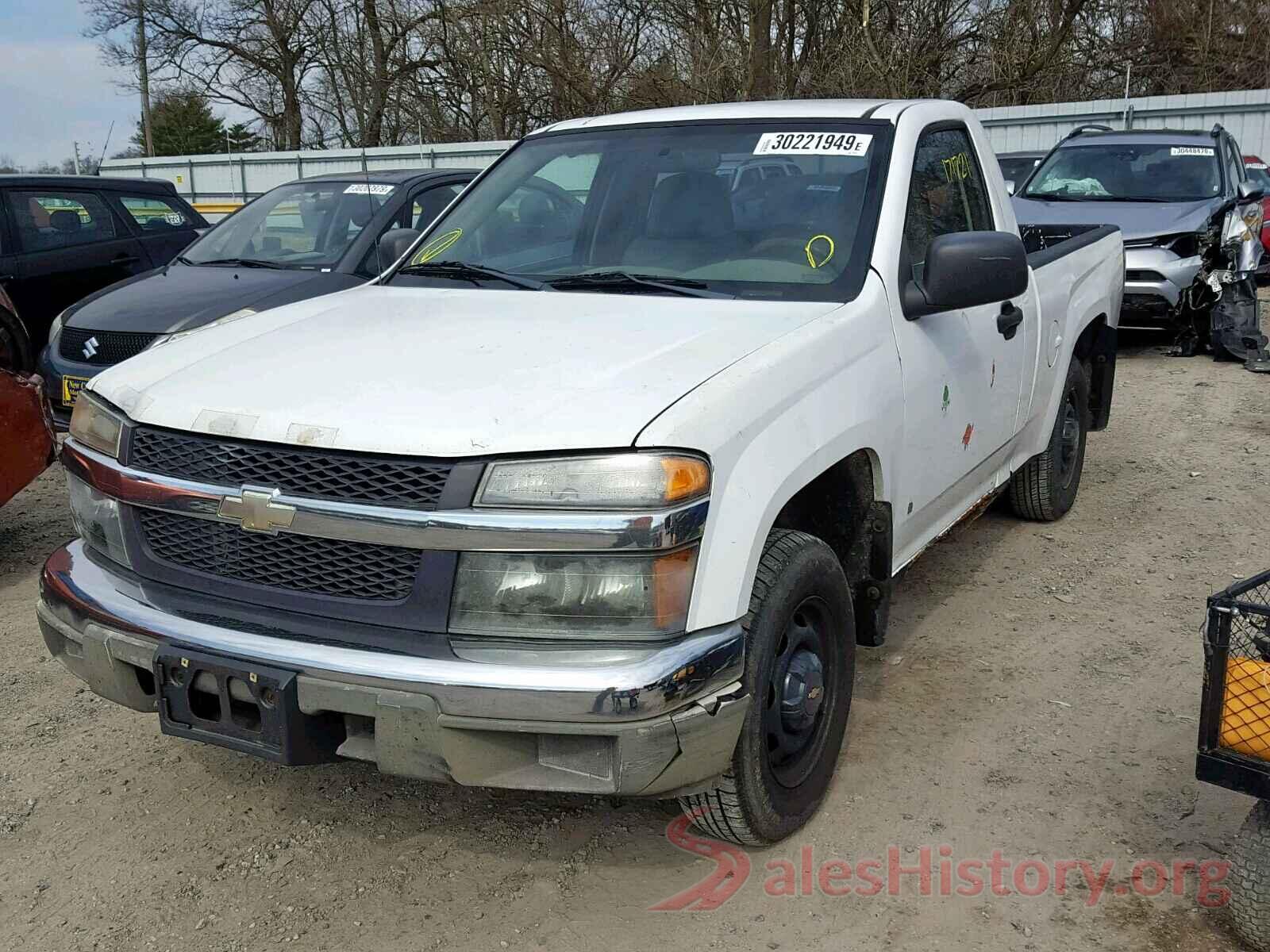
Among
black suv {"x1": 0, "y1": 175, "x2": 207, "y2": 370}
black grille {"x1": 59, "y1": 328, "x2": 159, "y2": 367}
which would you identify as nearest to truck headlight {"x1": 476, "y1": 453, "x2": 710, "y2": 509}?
black grille {"x1": 59, "y1": 328, "x2": 159, "y2": 367}

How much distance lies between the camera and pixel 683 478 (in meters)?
2.50

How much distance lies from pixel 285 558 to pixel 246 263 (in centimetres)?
565

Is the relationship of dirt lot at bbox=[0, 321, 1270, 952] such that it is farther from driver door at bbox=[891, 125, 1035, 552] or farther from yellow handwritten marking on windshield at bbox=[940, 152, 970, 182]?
yellow handwritten marking on windshield at bbox=[940, 152, 970, 182]

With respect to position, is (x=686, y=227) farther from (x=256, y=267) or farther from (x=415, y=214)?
(x=256, y=267)

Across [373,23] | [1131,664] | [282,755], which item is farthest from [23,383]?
[373,23]

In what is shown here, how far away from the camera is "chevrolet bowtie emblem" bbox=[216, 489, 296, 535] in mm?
2635

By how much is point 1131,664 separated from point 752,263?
2.01m

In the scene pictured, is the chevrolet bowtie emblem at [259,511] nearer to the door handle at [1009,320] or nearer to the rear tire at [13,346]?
the door handle at [1009,320]

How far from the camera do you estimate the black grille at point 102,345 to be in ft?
22.8

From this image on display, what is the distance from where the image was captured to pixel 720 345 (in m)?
2.98

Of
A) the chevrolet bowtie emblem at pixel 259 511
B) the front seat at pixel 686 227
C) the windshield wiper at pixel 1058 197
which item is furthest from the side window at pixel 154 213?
the chevrolet bowtie emblem at pixel 259 511

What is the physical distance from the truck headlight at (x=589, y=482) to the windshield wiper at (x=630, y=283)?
3.66ft

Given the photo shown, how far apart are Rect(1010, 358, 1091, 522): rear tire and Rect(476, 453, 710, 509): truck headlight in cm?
339

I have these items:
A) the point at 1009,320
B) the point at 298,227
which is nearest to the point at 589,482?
the point at 1009,320
